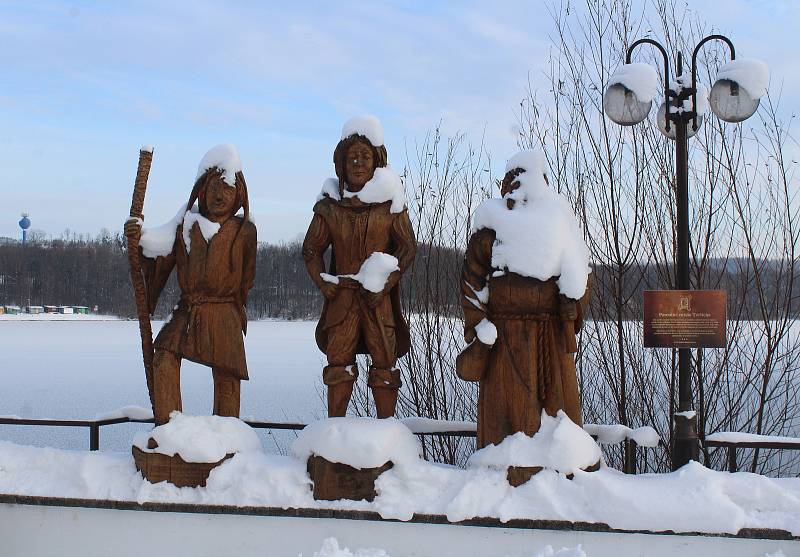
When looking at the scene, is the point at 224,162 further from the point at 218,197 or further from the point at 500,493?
the point at 500,493

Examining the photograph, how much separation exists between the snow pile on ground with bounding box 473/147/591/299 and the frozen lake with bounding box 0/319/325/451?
2.20m

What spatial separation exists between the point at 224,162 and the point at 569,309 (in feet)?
7.41

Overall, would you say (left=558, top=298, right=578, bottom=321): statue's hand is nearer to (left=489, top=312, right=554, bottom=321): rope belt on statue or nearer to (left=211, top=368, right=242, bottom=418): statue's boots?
(left=489, top=312, right=554, bottom=321): rope belt on statue

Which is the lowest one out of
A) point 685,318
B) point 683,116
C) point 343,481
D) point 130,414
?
point 343,481

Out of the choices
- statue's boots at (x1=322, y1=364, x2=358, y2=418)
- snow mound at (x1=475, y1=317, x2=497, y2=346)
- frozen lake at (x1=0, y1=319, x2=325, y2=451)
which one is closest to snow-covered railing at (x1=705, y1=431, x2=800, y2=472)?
snow mound at (x1=475, y1=317, x2=497, y2=346)

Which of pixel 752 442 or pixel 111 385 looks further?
pixel 111 385

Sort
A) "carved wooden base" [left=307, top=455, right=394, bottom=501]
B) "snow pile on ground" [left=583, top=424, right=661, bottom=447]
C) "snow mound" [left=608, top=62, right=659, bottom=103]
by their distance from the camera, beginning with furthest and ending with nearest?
1. "snow mound" [left=608, top=62, right=659, bottom=103]
2. "snow pile on ground" [left=583, top=424, right=661, bottom=447]
3. "carved wooden base" [left=307, top=455, right=394, bottom=501]

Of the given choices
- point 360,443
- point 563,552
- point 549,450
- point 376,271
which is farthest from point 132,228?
point 563,552

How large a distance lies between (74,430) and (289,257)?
15.7ft

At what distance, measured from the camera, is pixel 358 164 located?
Answer: 4199 mm

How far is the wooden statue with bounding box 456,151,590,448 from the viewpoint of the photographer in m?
3.86

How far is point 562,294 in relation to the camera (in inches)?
152

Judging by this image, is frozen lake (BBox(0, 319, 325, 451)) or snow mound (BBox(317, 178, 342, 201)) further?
frozen lake (BBox(0, 319, 325, 451))

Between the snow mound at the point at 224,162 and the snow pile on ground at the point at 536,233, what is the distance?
1536 mm
